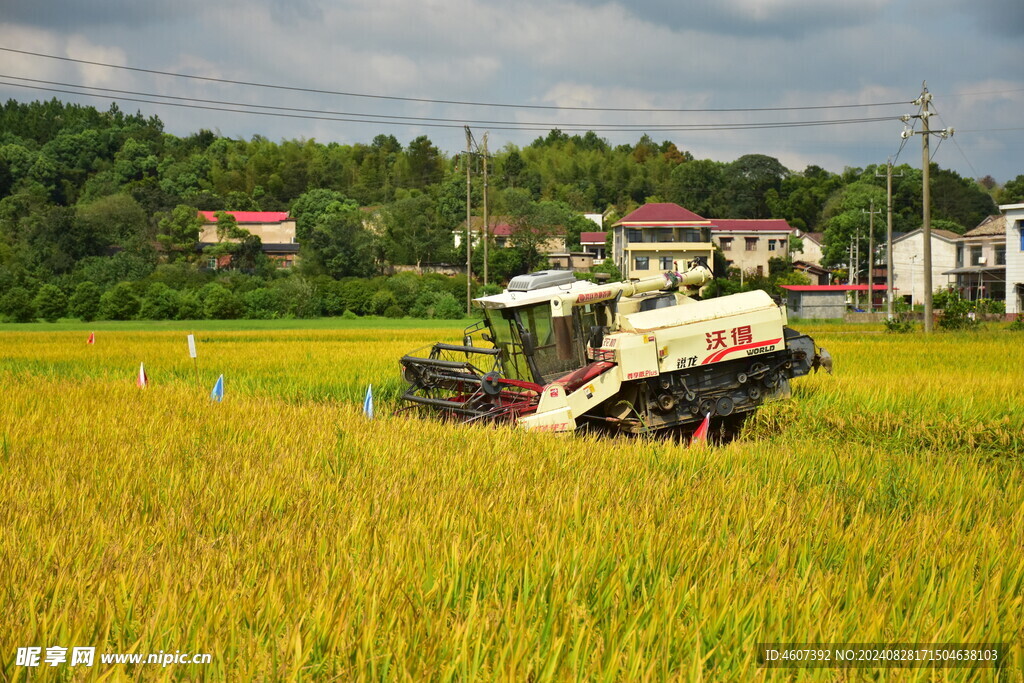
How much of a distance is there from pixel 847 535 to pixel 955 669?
148cm

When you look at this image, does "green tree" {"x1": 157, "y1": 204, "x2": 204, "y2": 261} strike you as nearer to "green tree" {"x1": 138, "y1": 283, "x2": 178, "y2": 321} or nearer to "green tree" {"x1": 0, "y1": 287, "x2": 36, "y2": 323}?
"green tree" {"x1": 138, "y1": 283, "x2": 178, "y2": 321}

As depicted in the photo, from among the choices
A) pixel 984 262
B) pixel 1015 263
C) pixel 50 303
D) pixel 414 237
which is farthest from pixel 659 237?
pixel 50 303

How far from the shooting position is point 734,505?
5.26 metres

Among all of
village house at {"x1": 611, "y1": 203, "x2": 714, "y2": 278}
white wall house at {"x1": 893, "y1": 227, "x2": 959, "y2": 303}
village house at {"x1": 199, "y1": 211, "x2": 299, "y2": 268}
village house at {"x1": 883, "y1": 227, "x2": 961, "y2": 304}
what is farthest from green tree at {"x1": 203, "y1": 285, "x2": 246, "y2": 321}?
white wall house at {"x1": 893, "y1": 227, "x2": 959, "y2": 303}

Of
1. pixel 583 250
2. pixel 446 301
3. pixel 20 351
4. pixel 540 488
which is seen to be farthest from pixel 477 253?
pixel 540 488

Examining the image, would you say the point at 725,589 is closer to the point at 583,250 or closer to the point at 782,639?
the point at 782,639

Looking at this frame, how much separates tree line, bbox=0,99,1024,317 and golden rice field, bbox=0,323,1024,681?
39.5 metres

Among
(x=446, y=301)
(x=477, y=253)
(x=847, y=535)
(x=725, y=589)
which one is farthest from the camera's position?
(x=477, y=253)

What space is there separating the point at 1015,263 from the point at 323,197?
220 feet

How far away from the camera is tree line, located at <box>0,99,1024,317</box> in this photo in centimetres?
6094

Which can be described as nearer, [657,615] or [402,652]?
[402,652]

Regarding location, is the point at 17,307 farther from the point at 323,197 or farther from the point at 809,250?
the point at 809,250

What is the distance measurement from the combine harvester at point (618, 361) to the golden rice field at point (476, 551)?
1.74 metres

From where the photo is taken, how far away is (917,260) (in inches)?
3049
